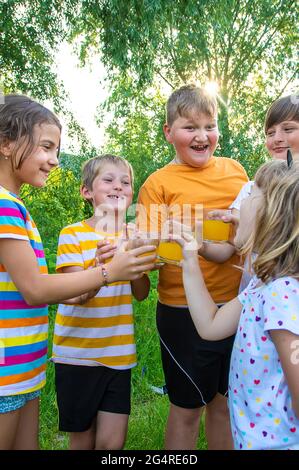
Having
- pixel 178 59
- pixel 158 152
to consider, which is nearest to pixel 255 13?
pixel 178 59

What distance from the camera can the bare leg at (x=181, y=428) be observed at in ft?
7.06

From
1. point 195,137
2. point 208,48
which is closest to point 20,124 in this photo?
point 195,137

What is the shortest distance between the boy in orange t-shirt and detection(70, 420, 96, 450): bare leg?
334mm

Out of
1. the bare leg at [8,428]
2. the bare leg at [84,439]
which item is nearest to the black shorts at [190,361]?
the bare leg at [84,439]

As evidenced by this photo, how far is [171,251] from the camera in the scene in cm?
169

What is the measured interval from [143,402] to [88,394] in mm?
1336

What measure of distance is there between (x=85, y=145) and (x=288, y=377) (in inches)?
343

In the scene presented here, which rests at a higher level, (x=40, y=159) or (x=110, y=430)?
(x=40, y=159)

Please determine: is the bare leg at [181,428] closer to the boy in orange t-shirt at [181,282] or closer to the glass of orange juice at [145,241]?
the boy in orange t-shirt at [181,282]

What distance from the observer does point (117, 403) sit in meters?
2.07

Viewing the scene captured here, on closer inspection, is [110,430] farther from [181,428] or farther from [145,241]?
[145,241]

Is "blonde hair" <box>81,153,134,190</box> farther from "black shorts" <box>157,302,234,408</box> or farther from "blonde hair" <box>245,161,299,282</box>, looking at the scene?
"blonde hair" <box>245,161,299,282</box>

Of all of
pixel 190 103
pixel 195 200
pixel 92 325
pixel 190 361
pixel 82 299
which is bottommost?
pixel 190 361

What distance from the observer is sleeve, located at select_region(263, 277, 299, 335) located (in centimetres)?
133
